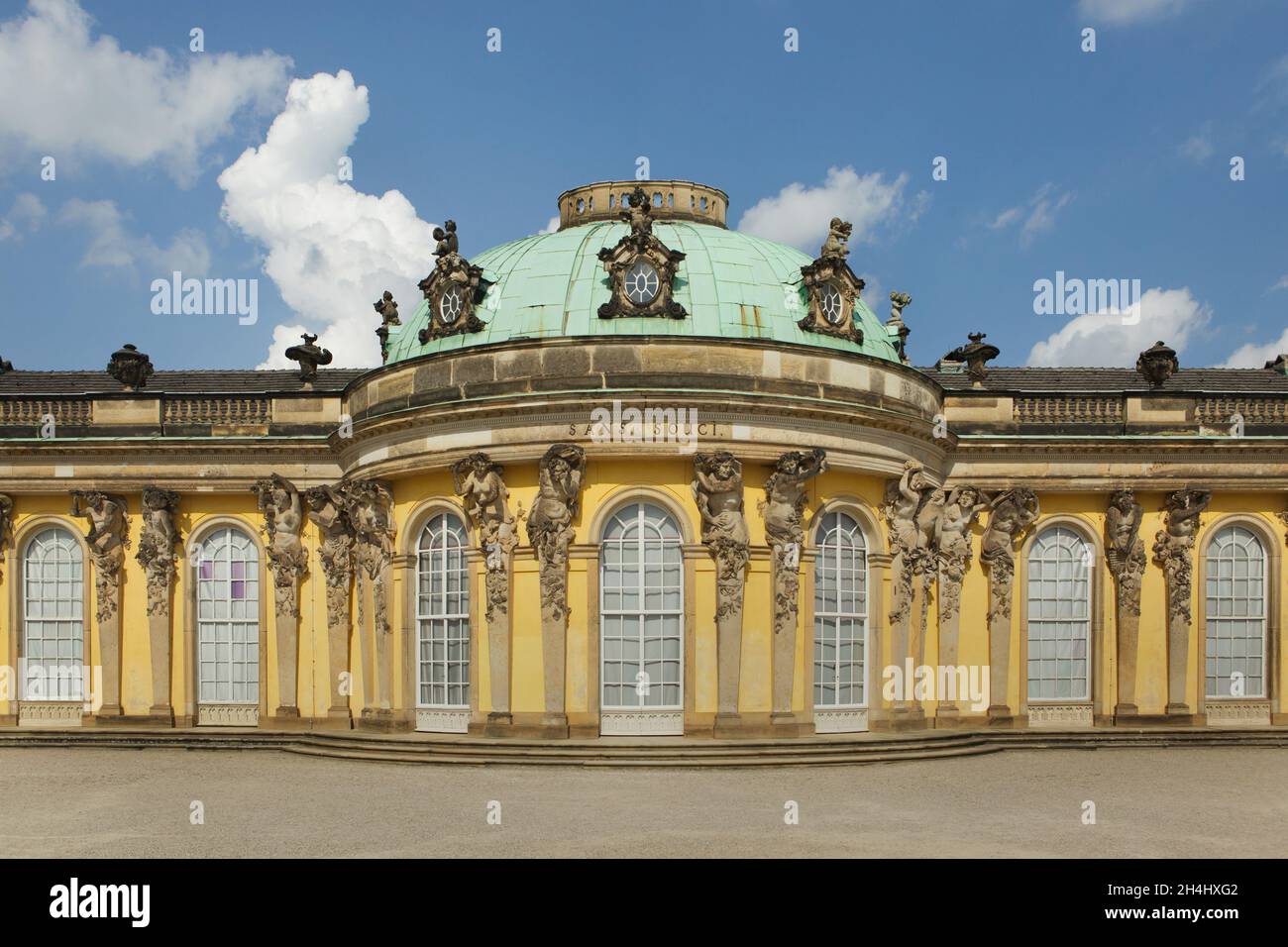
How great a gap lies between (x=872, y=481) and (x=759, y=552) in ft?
10.6

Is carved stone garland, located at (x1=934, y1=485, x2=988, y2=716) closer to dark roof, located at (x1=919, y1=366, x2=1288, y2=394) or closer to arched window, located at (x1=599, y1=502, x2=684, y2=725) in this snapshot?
arched window, located at (x1=599, y1=502, x2=684, y2=725)

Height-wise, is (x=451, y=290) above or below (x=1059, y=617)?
above

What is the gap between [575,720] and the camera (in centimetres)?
2498

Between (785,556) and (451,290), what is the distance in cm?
863

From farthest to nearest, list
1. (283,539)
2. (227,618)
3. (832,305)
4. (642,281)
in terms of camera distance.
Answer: (227,618)
(283,539)
(832,305)
(642,281)

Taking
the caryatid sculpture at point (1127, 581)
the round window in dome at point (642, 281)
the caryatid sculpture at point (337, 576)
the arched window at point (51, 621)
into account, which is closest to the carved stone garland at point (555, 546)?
the round window in dome at point (642, 281)

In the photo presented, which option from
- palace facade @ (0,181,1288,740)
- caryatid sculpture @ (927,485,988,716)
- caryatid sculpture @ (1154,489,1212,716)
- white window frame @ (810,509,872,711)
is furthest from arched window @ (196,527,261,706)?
caryatid sculpture @ (1154,489,1212,716)

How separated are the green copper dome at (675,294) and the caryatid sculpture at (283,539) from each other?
4.04 meters

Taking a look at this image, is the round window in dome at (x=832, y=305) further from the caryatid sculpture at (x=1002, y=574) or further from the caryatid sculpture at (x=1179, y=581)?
the caryatid sculpture at (x=1179, y=581)

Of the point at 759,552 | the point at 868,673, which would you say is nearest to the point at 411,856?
the point at 759,552

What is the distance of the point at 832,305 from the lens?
27.2m

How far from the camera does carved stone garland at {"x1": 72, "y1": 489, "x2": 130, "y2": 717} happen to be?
30.3 metres

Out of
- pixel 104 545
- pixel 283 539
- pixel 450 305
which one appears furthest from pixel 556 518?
pixel 104 545

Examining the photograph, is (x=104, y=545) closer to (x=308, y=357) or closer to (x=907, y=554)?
(x=308, y=357)
